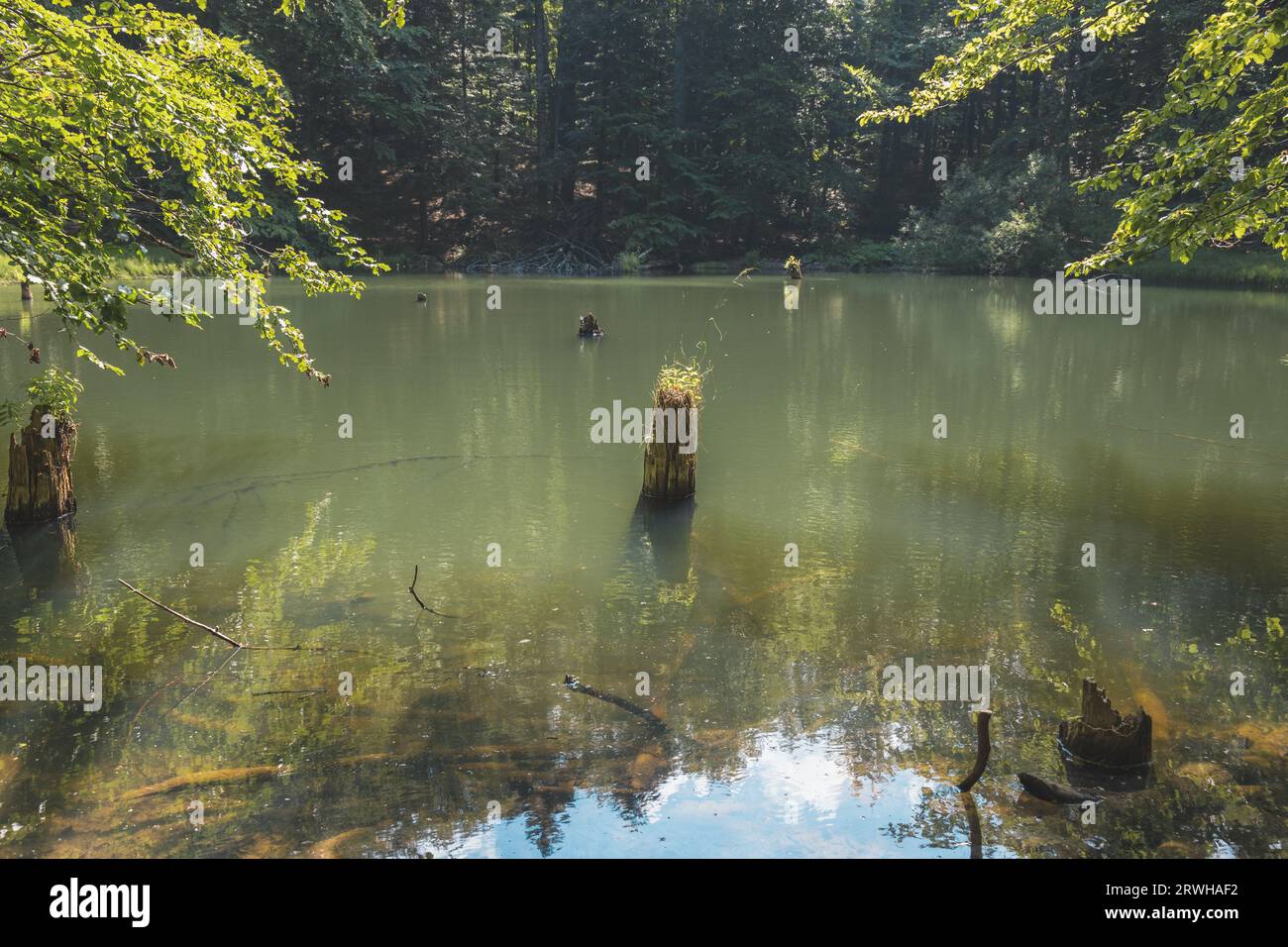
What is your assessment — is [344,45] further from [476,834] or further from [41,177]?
[476,834]

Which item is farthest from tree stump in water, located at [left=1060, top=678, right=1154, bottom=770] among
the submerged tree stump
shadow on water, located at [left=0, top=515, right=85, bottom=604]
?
shadow on water, located at [left=0, top=515, right=85, bottom=604]

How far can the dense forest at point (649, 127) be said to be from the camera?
4544 cm

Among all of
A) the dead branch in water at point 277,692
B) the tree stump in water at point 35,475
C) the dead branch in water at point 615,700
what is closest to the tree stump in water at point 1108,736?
the dead branch in water at point 615,700

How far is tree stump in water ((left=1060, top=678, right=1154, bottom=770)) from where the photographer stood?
4805 millimetres

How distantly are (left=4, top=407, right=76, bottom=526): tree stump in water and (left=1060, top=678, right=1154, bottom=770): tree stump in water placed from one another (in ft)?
26.0

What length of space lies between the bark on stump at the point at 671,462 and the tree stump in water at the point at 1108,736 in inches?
186

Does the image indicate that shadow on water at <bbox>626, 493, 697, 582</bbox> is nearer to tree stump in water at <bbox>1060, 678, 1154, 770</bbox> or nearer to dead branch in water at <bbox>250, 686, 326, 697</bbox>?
dead branch in water at <bbox>250, 686, 326, 697</bbox>

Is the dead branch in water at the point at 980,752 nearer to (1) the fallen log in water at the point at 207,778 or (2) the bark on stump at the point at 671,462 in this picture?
(1) the fallen log in water at the point at 207,778

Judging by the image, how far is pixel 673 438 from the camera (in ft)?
30.1

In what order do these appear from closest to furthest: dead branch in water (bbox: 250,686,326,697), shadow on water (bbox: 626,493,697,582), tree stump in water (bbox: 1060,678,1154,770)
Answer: tree stump in water (bbox: 1060,678,1154,770)
dead branch in water (bbox: 250,686,326,697)
shadow on water (bbox: 626,493,697,582)

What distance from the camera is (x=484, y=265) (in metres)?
44.7

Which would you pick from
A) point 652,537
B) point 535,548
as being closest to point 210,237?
point 535,548

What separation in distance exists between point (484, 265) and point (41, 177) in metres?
39.5

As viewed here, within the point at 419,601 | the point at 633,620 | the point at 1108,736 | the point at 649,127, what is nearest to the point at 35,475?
the point at 419,601
